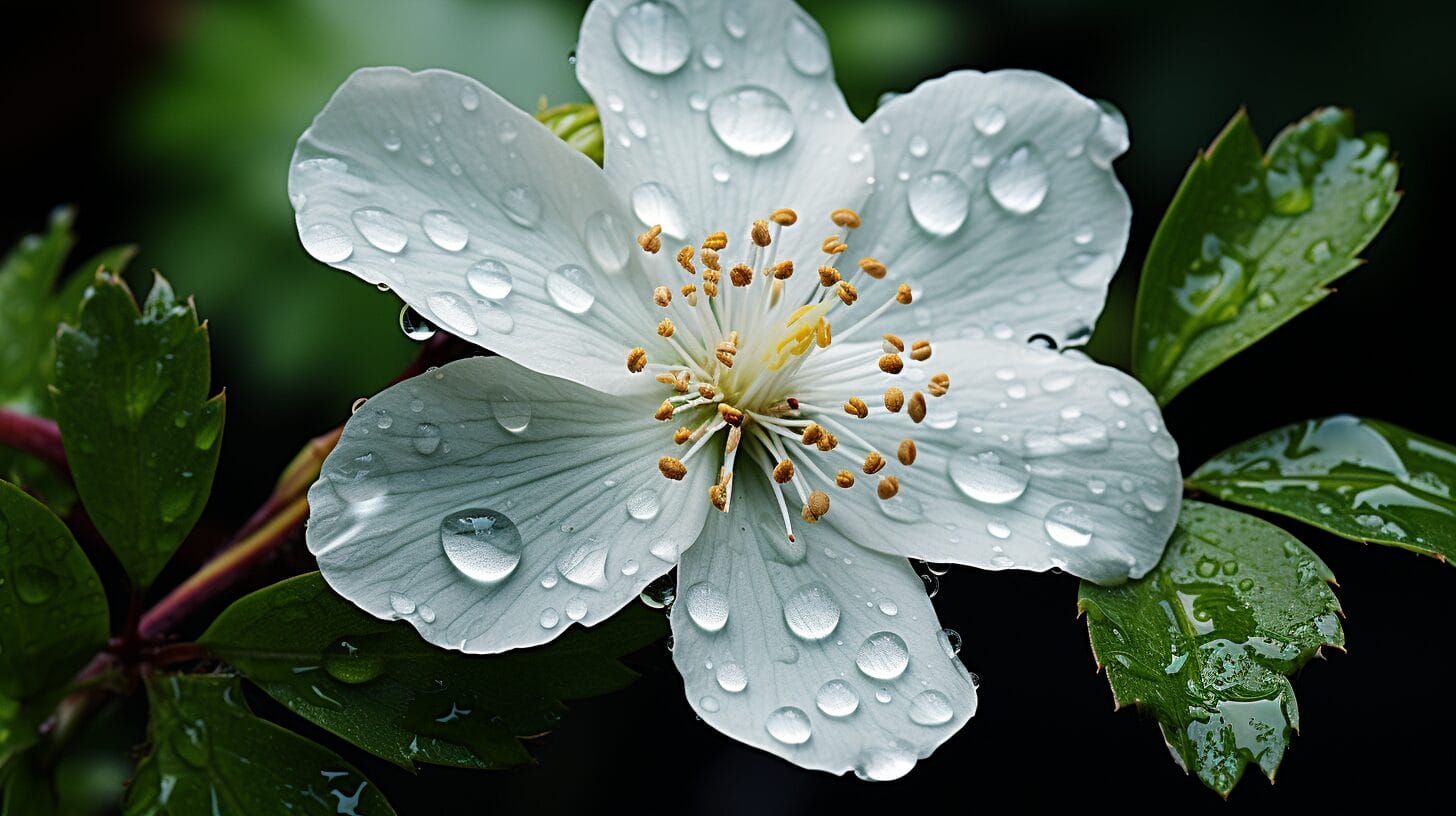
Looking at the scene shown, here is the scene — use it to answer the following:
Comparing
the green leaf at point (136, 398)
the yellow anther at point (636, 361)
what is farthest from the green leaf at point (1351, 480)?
the green leaf at point (136, 398)

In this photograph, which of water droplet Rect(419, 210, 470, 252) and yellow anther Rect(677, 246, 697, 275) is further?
yellow anther Rect(677, 246, 697, 275)

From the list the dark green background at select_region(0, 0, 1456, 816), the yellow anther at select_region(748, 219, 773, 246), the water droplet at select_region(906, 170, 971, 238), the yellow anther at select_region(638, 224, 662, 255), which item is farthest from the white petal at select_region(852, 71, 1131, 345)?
the dark green background at select_region(0, 0, 1456, 816)

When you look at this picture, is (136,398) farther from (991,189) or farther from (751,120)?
(991,189)

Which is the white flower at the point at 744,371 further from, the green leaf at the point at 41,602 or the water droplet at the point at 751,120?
the green leaf at the point at 41,602

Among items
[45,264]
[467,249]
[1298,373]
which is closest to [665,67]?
[467,249]

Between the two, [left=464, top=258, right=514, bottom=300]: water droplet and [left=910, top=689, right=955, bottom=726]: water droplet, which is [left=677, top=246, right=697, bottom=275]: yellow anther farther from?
[left=910, top=689, right=955, bottom=726]: water droplet

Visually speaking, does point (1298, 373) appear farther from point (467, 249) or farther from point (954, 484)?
point (467, 249)
